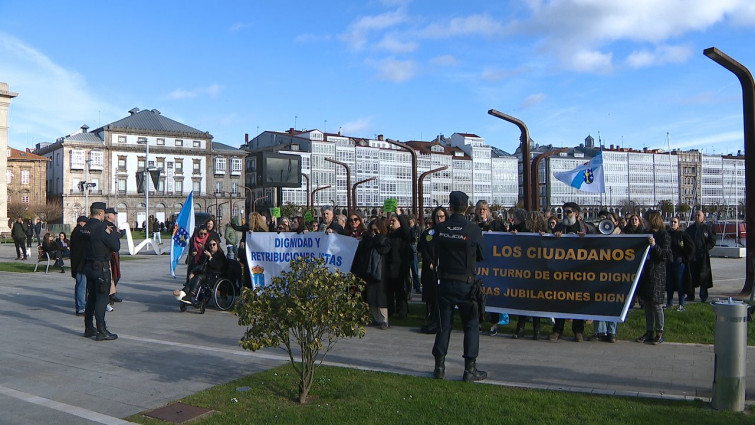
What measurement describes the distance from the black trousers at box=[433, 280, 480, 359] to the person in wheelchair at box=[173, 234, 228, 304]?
6.92 metres

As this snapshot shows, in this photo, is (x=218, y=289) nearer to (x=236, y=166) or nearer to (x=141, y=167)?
(x=141, y=167)

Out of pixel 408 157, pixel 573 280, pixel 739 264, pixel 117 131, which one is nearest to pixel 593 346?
pixel 573 280

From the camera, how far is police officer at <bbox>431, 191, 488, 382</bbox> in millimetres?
7254

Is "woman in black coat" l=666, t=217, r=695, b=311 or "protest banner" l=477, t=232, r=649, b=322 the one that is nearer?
"protest banner" l=477, t=232, r=649, b=322

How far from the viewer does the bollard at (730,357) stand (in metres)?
6.01

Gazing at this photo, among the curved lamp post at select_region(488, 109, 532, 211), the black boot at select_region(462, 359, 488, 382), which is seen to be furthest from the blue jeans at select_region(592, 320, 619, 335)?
the curved lamp post at select_region(488, 109, 532, 211)

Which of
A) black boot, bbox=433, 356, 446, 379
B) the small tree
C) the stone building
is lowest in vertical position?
black boot, bbox=433, 356, 446, 379

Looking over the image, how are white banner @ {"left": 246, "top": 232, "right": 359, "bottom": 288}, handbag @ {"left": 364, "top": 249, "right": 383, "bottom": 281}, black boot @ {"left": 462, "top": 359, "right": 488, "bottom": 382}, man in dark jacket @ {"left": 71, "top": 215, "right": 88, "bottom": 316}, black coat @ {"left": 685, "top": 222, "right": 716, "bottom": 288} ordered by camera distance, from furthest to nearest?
1. man in dark jacket @ {"left": 71, "top": 215, "right": 88, "bottom": 316}
2. black coat @ {"left": 685, "top": 222, "right": 716, "bottom": 288}
3. white banner @ {"left": 246, "top": 232, "right": 359, "bottom": 288}
4. handbag @ {"left": 364, "top": 249, "right": 383, "bottom": 281}
5. black boot @ {"left": 462, "top": 359, "right": 488, "bottom": 382}

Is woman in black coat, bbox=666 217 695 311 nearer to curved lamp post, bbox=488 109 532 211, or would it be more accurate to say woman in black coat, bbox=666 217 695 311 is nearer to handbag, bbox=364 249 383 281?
curved lamp post, bbox=488 109 532 211

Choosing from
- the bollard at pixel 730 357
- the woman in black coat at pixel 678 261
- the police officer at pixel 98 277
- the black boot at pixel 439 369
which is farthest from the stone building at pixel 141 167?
the bollard at pixel 730 357

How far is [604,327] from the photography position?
9727 mm

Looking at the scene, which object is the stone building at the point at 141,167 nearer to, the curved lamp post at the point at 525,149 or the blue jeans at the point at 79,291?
the blue jeans at the point at 79,291

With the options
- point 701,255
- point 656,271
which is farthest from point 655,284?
point 701,255

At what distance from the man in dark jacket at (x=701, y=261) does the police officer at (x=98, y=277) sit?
1014 centimetres
